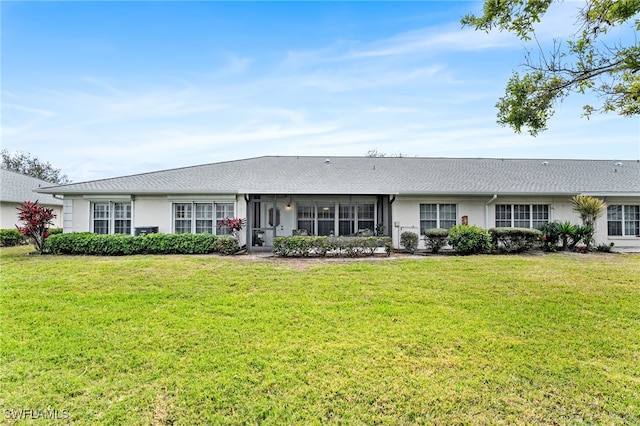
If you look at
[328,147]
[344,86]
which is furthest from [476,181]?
[328,147]

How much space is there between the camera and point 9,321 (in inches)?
203

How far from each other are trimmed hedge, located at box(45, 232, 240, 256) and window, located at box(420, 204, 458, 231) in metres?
8.17

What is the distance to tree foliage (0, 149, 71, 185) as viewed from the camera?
39.5 metres

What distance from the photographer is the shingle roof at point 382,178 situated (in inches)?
534

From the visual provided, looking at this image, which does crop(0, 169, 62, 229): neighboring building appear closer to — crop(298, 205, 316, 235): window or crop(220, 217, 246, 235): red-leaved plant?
crop(220, 217, 246, 235): red-leaved plant

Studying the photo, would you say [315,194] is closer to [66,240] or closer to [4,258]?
[66,240]

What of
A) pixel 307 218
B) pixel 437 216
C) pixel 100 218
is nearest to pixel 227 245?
pixel 307 218

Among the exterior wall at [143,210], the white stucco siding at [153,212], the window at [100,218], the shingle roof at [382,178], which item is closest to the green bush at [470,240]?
the shingle roof at [382,178]

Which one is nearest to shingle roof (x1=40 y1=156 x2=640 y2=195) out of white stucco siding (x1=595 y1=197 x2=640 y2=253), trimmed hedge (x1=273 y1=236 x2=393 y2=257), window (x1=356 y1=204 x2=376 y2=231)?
white stucco siding (x1=595 y1=197 x2=640 y2=253)

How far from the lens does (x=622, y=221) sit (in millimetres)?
14094

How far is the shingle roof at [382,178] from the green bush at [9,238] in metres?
4.69

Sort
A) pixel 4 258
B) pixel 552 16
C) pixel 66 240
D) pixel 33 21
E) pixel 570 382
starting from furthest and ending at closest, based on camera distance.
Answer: pixel 66 240 < pixel 4 258 < pixel 33 21 < pixel 552 16 < pixel 570 382

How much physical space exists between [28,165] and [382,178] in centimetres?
4859

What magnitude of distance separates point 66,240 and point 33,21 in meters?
7.61
